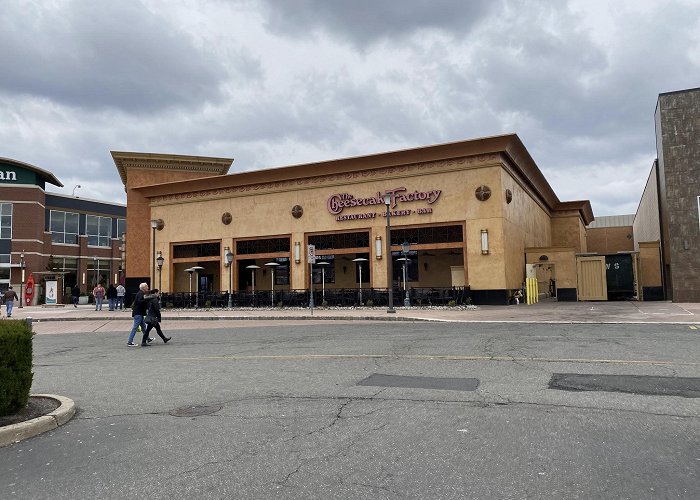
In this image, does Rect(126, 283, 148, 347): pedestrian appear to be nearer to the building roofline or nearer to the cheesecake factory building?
the cheesecake factory building

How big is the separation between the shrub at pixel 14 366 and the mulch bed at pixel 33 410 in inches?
3.5

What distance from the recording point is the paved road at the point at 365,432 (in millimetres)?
4117

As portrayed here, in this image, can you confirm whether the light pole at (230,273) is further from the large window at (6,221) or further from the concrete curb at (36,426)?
the large window at (6,221)

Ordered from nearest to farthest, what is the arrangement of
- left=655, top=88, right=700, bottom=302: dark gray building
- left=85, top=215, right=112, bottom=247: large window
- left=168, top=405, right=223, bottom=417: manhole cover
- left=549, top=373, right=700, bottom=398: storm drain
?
left=168, top=405, right=223, bottom=417: manhole cover → left=549, top=373, right=700, bottom=398: storm drain → left=655, top=88, right=700, bottom=302: dark gray building → left=85, top=215, right=112, bottom=247: large window

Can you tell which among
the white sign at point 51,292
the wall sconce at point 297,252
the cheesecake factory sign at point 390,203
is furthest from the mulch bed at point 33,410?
the white sign at point 51,292

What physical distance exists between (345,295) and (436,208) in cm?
718

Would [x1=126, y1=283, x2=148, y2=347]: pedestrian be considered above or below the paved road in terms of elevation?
above

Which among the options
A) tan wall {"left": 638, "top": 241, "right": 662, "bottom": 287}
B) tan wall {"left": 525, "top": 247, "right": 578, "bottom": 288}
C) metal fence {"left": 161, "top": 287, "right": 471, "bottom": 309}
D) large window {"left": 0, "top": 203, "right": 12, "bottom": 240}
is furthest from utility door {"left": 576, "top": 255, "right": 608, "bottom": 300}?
large window {"left": 0, "top": 203, "right": 12, "bottom": 240}

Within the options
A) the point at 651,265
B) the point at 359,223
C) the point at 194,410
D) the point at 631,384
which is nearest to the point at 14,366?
the point at 194,410

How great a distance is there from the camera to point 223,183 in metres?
37.1

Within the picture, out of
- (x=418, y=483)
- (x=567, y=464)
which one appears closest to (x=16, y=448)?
(x=418, y=483)

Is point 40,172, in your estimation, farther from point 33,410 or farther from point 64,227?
point 33,410

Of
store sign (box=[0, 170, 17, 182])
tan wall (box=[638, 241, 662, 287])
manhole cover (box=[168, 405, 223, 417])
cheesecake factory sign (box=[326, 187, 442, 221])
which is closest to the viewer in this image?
manhole cover (box=[168, 405, 223, 417])

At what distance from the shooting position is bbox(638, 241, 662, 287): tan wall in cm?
2970
